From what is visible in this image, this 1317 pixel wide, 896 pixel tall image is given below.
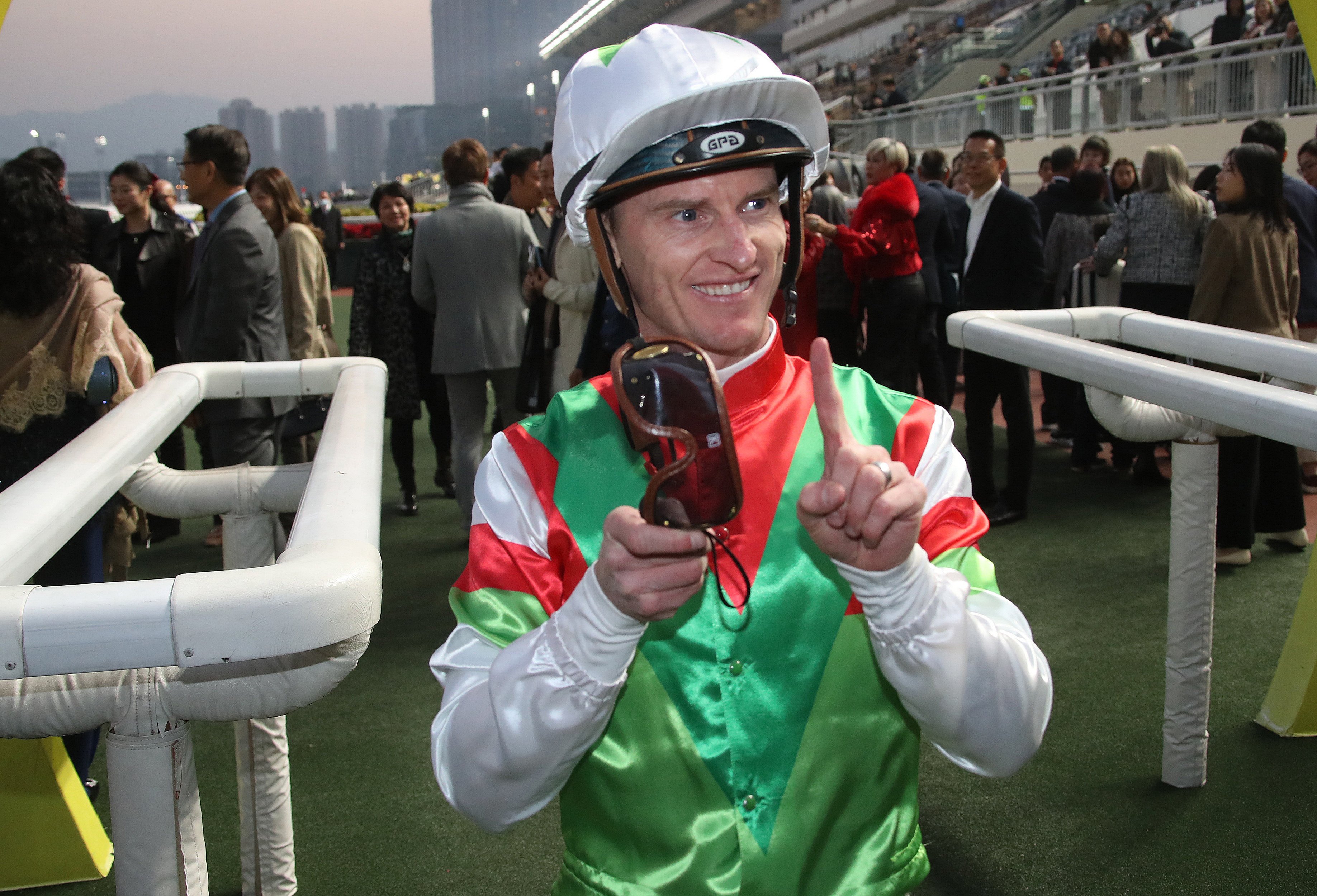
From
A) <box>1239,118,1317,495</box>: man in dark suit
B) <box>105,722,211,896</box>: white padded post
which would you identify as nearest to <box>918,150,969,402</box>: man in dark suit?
<box>1239,118,1317,495</box>: man in dark suit

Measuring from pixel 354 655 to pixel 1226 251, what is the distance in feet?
13.8

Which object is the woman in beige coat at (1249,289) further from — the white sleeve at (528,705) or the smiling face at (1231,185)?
the white sleeve at (528,705)

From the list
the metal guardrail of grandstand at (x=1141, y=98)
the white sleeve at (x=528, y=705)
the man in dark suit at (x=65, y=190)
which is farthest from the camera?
the metal guardrail of grandstand at (x=1141, y=98)

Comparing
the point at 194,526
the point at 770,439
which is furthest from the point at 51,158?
the point at 770,439

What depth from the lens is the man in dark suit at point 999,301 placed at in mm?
4906

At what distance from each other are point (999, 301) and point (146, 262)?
12.8ft

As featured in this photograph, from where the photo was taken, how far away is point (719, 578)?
3.67 feet

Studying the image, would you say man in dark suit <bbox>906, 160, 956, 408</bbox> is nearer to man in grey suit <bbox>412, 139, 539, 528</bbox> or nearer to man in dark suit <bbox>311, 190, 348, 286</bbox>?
man in grey suit <bbox>412, 139, 539, 528</bbox>

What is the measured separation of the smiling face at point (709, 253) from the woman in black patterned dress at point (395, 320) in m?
4.19

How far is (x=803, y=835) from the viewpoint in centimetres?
114

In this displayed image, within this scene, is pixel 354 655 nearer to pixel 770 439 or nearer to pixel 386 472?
pixel 770 439

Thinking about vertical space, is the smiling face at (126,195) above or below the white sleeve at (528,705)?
above

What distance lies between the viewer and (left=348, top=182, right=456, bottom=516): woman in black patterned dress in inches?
206

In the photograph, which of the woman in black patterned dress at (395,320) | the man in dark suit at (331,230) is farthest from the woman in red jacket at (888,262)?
the man in dark suit at (331,230)
